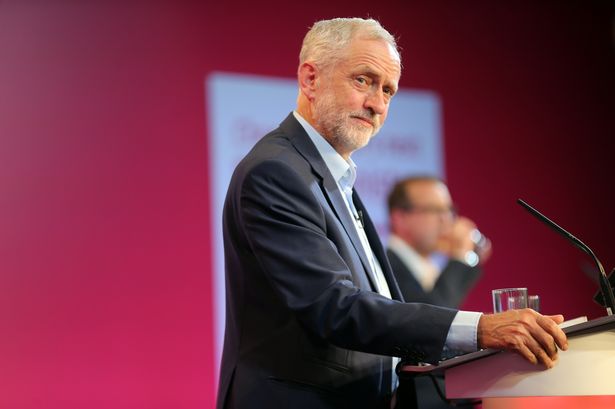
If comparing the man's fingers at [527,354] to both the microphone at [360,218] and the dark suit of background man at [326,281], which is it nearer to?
the dark suit of background man at [326,281]

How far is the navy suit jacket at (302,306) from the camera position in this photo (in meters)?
1.79

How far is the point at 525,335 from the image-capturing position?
63.7 inches

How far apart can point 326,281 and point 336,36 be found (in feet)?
2.73

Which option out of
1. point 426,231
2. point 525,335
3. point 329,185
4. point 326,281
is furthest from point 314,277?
point 426,231

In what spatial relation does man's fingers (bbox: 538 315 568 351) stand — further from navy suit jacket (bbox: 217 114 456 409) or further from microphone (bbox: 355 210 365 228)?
microphone (bbox: 355 210 365 228)

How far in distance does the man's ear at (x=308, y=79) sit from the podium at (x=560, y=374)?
3.24ft

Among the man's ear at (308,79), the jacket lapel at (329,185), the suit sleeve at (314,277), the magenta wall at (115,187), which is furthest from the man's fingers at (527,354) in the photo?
the magenta wall at (115,187)

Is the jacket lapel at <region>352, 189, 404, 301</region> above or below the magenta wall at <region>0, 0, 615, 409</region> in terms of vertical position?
below

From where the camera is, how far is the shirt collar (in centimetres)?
231

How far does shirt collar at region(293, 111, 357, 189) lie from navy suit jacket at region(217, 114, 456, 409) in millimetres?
103

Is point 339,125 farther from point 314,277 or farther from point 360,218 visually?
point 314,277

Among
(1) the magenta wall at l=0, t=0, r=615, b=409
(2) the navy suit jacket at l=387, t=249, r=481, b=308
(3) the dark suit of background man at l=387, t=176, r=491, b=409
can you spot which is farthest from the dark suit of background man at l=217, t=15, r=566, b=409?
(1) the magenta wall at l=0, t=0, r=615, b=409

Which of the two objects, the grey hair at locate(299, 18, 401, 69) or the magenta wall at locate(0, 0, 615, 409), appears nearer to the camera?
the grey hair at locate(299, 18, 401, 69)

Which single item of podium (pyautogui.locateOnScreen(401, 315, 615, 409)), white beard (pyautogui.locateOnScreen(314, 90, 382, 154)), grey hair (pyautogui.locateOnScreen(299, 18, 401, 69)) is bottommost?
podium (pyautogui.locateOnScreen(401, 315, 615, 409))
